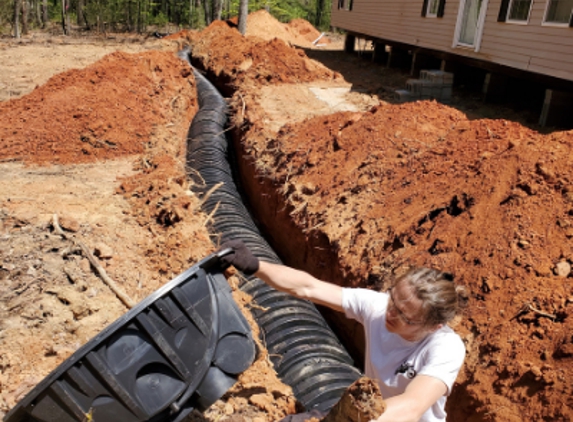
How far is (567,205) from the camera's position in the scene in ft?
13.3

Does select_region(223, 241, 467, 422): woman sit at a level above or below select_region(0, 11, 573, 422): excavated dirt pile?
above

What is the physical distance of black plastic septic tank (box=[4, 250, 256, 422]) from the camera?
86.5 inches

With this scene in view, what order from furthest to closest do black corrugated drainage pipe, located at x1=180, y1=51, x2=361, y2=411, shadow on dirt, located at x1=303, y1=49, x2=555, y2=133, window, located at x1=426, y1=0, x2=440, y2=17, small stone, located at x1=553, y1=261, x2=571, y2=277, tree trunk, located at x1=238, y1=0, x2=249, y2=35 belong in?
tree trunk, located at x1=238, y1=0, x2=249, y2=35 < window, located at x1=426, y1=0, x2=440, y2=17 < shadow on dirt, located at x1=303, y1=49, x2=555, y2=133 < black corrugated drainage pipe, located at x1=180, y1=51, x2=361, y2=411 < small stone, located at x1=553, y1=261, x2=571, y2=277

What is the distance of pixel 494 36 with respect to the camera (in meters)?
10.2

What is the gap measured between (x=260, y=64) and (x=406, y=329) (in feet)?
32.9

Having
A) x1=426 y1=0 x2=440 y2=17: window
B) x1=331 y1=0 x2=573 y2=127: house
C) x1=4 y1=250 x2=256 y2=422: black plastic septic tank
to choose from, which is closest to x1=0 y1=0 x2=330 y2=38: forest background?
x1=331 y1=0 x2=573 y2=127: house

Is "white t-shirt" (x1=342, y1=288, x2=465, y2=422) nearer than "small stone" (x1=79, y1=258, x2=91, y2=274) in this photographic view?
Yes

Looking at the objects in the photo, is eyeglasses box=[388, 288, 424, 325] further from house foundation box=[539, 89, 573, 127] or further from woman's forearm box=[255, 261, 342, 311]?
house foundation box=[539, 89, 573, 127]

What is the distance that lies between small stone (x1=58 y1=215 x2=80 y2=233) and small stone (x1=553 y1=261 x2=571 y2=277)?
433cm

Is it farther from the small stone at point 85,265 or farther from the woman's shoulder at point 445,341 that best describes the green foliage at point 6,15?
the woman's shoulder at point 445,341

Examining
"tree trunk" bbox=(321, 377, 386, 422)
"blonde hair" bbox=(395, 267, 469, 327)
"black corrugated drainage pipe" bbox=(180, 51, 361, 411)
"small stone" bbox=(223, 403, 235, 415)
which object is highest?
"blonde hair" bbox=(395, 267, 469, 327)

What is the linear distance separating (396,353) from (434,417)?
0.34 m

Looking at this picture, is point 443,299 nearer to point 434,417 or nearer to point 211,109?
point 434,417

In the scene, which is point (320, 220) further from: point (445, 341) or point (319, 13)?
point (319, 13)
